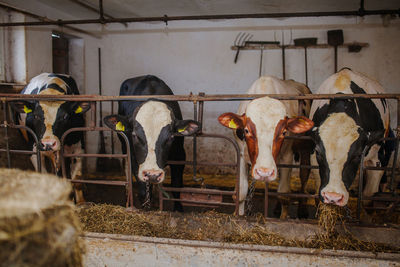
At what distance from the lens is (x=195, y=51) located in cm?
692

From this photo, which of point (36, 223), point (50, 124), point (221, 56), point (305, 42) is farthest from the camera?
point (221, 56)

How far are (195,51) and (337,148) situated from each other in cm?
491

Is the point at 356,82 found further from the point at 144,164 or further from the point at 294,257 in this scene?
the point at 144,164

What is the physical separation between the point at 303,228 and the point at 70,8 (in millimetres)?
5996

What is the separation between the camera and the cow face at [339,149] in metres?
2.62

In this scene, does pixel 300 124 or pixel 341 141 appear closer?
pixel 341 141

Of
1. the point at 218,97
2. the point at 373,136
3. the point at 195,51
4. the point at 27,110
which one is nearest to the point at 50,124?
the point at 27,110

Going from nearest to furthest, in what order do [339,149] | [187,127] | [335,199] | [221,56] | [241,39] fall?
[335,199]
[339,149]
[187,127]
[241,39]
[221,56]

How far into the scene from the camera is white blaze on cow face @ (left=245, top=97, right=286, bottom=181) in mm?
2584

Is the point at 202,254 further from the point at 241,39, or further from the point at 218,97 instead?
the point at 241,39

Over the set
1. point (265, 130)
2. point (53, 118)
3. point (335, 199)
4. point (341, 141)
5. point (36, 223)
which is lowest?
point (335, 199)

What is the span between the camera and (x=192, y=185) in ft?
19.4

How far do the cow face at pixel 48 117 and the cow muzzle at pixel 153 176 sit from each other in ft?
4.72

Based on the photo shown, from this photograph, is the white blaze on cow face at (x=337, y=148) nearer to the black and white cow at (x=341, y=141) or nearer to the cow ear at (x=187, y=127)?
the black and white cow at (x=341, y=141)
